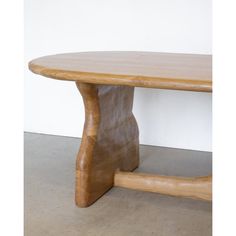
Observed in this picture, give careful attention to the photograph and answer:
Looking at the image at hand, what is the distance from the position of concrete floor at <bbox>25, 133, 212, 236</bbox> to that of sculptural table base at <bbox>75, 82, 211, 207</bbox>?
61 mm

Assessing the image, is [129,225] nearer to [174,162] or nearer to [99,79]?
[99,79]

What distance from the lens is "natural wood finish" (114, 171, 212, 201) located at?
5.76ft

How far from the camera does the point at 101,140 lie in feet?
6.06

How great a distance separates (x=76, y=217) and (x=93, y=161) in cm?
24

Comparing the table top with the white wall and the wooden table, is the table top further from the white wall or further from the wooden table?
the white wall

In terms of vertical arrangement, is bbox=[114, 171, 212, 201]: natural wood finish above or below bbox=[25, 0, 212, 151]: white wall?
below

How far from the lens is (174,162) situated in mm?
2410

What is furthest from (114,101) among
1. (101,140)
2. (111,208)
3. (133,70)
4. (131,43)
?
(131,43)

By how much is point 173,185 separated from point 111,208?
278 millimetres

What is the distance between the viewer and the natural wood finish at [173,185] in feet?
5.76

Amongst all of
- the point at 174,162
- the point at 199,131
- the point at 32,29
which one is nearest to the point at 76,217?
the point at 174,162

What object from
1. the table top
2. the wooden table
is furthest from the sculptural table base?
the table top

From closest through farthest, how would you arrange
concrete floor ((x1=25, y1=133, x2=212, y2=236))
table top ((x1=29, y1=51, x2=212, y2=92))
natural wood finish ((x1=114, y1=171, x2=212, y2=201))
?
table top ((x1=29, y1=51, x2=212, y2=92))
concrete floor ((x1=25, y1=133, x2=212, y2=236))
natural wood finish ((x1=114, y1=171, x2=212, y2=201))

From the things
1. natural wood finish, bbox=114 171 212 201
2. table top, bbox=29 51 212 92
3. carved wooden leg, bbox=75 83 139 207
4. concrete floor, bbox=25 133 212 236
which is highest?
table top, bbox=29 51 212 92
